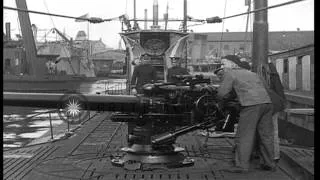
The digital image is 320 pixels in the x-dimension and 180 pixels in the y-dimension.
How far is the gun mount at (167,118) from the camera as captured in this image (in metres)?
7.48

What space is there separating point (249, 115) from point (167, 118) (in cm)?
108

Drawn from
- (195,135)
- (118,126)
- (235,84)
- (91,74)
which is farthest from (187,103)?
(91,74)

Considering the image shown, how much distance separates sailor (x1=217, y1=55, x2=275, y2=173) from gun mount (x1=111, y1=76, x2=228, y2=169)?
293 mm

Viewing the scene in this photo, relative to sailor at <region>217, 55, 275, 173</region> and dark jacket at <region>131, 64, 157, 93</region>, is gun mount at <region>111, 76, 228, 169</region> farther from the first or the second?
dark jacket at <region>131, 64, 157, 93</region>

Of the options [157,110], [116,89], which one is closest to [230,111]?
[157,110]

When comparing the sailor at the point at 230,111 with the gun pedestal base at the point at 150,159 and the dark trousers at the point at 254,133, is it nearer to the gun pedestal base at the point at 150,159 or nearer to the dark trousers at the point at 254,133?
the dark trousers at the point at 254,133

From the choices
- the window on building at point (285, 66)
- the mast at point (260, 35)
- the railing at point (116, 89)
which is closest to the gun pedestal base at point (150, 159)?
the mast at point (260, 35)

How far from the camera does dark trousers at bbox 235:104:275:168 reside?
7.47 metres

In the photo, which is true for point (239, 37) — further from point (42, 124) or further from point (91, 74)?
point (42, 124)

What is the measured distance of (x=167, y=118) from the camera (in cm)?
757

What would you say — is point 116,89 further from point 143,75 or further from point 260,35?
point 260,35

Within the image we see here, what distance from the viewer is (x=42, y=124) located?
712 inches

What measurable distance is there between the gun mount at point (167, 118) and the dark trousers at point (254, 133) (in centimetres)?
33

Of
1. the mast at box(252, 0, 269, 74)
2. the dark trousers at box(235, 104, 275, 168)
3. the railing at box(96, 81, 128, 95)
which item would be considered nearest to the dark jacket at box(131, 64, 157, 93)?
the mast at box(252, 0, 269, 74)
